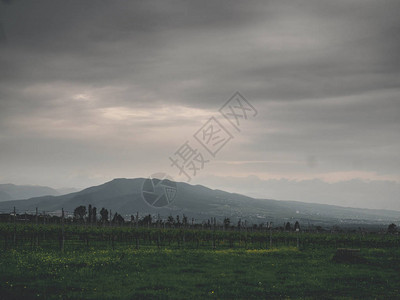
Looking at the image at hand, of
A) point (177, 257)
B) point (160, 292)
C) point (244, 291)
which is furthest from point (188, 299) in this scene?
point (177, 257)

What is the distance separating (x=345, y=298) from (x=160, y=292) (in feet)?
29.0

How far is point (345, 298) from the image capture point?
18.7m

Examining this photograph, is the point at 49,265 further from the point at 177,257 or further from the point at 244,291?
the point at 244,291

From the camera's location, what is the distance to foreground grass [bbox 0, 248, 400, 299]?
61.4 ft

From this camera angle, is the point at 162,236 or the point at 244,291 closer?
the point at 244,291

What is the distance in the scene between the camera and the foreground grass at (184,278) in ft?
61.4

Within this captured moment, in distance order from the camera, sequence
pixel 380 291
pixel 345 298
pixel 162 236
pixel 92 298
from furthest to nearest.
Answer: pixel 162 236, pixel 380 291, pixel 345 298, pixel 92 298

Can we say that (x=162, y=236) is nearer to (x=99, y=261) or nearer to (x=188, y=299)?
(x=99, y=261)

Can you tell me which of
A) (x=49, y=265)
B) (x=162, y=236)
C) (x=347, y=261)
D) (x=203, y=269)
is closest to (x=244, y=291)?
(x=203, y=269)

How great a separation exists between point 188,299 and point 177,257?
570 inches

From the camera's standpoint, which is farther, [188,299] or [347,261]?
[347,261]

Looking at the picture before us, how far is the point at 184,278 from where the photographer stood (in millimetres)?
22797

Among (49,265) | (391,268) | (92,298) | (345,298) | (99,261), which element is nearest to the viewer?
(92,298)

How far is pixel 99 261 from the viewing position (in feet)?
88.2
